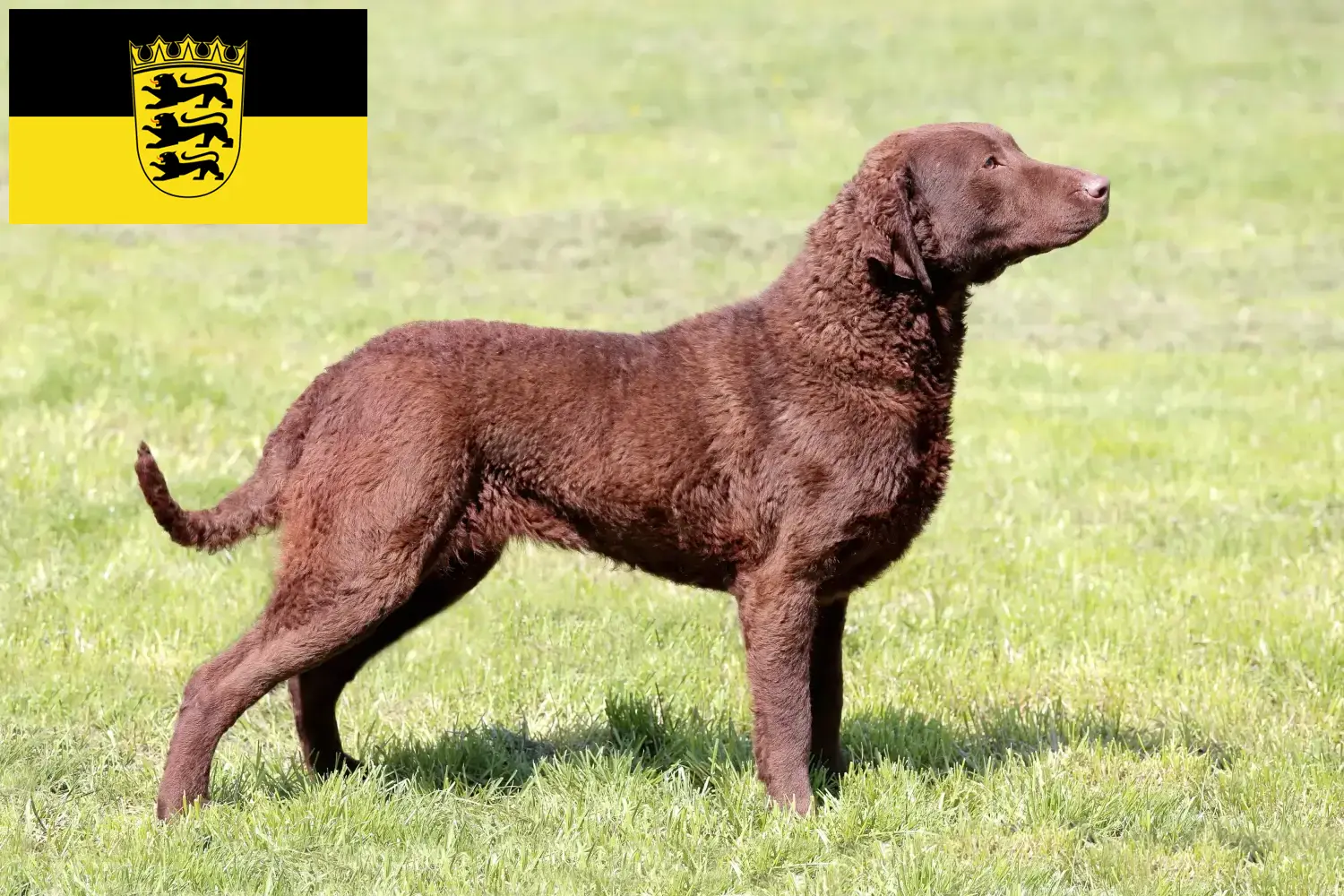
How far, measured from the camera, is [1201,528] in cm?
795

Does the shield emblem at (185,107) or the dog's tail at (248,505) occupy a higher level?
the shield emblem at (185,107)

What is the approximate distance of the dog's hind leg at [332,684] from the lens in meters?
4.93

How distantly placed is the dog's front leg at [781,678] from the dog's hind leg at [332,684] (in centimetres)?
92

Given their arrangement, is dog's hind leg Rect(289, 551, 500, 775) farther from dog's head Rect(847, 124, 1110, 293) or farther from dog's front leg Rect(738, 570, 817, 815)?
dog's head Rect(847, 124, 1110, 293)

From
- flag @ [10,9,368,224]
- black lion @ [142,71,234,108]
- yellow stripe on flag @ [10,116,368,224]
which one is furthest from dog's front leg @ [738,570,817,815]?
yellow stripe on flag @ [10,116,368,224]

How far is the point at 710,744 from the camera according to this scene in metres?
5.18

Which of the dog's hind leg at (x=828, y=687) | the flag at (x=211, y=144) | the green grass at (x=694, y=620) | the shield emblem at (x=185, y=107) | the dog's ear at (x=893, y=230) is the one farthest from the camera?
the flag at (x=211, y=144)

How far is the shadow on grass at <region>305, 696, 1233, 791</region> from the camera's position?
16.2 feet

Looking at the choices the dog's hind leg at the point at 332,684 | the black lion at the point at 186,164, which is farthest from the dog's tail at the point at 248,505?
the black lion at the point at 186,164

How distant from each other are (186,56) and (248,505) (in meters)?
6.56

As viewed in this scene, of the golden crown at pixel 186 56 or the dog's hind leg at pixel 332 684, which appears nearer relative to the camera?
the dog's hind leg at pixel 332 684

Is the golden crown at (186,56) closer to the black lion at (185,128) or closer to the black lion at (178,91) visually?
the black lion at (178,91)

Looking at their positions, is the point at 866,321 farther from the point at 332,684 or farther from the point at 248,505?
the point at 332,684

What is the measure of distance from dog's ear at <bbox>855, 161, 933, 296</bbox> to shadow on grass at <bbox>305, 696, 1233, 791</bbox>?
152 centimetres
